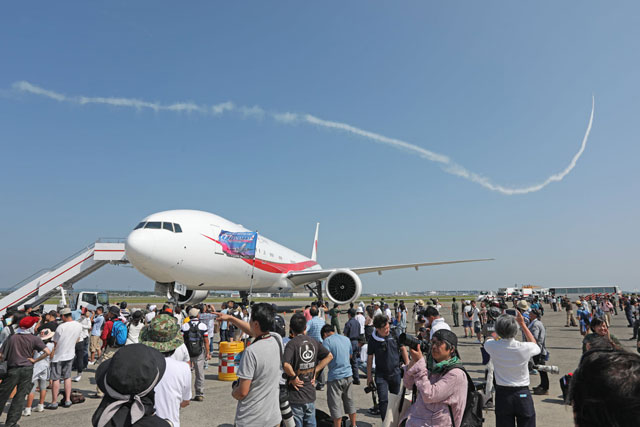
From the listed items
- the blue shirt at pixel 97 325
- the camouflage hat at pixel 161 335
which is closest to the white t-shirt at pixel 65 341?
the blue shirt at pixel 97 325

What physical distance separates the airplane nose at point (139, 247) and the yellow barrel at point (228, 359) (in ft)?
20.8

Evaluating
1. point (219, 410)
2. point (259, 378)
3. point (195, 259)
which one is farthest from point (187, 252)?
point (259, 378)

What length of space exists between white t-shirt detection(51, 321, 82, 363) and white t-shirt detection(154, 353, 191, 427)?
5.54 metres

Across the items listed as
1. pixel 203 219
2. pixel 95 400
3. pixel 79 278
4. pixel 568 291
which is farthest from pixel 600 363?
pixel 568 291

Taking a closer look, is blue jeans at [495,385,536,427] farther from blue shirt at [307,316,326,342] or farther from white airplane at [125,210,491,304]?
white airplane at [125,210,491,304]

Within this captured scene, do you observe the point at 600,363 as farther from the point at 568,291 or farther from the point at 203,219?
the point at 568,291

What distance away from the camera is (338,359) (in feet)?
18.1

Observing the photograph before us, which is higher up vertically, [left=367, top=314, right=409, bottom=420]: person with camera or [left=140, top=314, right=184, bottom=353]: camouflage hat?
[left=140, top=314, right=184, bottom=353]: camouflage hat

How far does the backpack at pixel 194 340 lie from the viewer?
7789 mm

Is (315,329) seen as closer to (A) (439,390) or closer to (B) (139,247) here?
(A) (439,390)

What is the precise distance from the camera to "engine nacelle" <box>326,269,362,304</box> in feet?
66.6

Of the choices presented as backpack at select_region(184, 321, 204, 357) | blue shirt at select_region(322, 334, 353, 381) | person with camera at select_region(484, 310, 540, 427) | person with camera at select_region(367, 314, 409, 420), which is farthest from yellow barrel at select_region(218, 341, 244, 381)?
person with camera at select_region(484, 310, 540, 427)

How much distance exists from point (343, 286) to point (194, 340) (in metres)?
13.5

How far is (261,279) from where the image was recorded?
22125 millimetres
